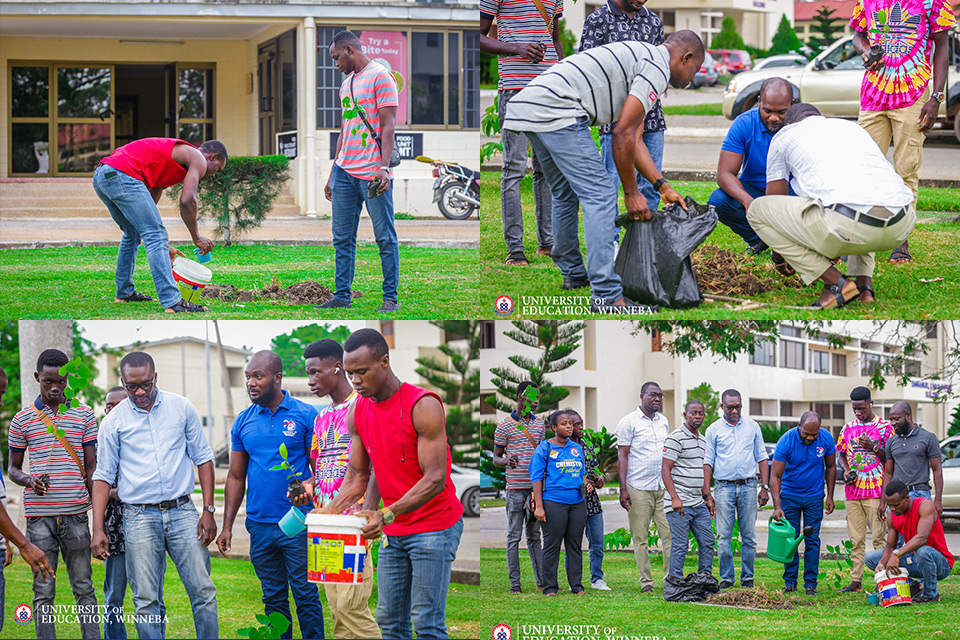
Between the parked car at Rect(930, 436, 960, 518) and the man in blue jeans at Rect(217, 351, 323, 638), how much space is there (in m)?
4.40

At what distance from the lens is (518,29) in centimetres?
722

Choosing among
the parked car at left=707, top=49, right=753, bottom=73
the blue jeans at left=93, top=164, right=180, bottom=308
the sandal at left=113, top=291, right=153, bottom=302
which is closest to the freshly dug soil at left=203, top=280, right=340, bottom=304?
the sandal at left=113, top=291, right=153, bottom=302

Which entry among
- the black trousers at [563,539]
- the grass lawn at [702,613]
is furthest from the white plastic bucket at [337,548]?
the black trousers at [563,539]

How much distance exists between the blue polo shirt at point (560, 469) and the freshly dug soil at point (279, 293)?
1935mm

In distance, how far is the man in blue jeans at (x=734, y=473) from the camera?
668cm

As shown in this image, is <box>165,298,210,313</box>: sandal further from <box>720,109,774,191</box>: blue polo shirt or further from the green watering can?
the green watering can

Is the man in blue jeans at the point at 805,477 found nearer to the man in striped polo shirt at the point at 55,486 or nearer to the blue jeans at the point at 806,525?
the blue jeans at the point at 806,525

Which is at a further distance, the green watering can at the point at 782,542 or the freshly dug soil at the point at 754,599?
the green watering can at the point at 782,542

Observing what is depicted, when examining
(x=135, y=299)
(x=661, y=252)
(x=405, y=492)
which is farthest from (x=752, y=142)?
(x=135, y=299)

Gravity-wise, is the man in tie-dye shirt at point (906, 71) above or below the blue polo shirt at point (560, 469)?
above

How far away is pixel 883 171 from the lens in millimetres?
6172

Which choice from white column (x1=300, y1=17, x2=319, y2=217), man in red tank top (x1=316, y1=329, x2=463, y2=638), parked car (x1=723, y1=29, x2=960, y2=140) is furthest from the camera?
white column (x1=300, y1=17, x2=319, y2=217)

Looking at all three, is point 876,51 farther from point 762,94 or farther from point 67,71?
point 67,71

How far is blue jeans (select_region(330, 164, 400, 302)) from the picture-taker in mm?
7129
